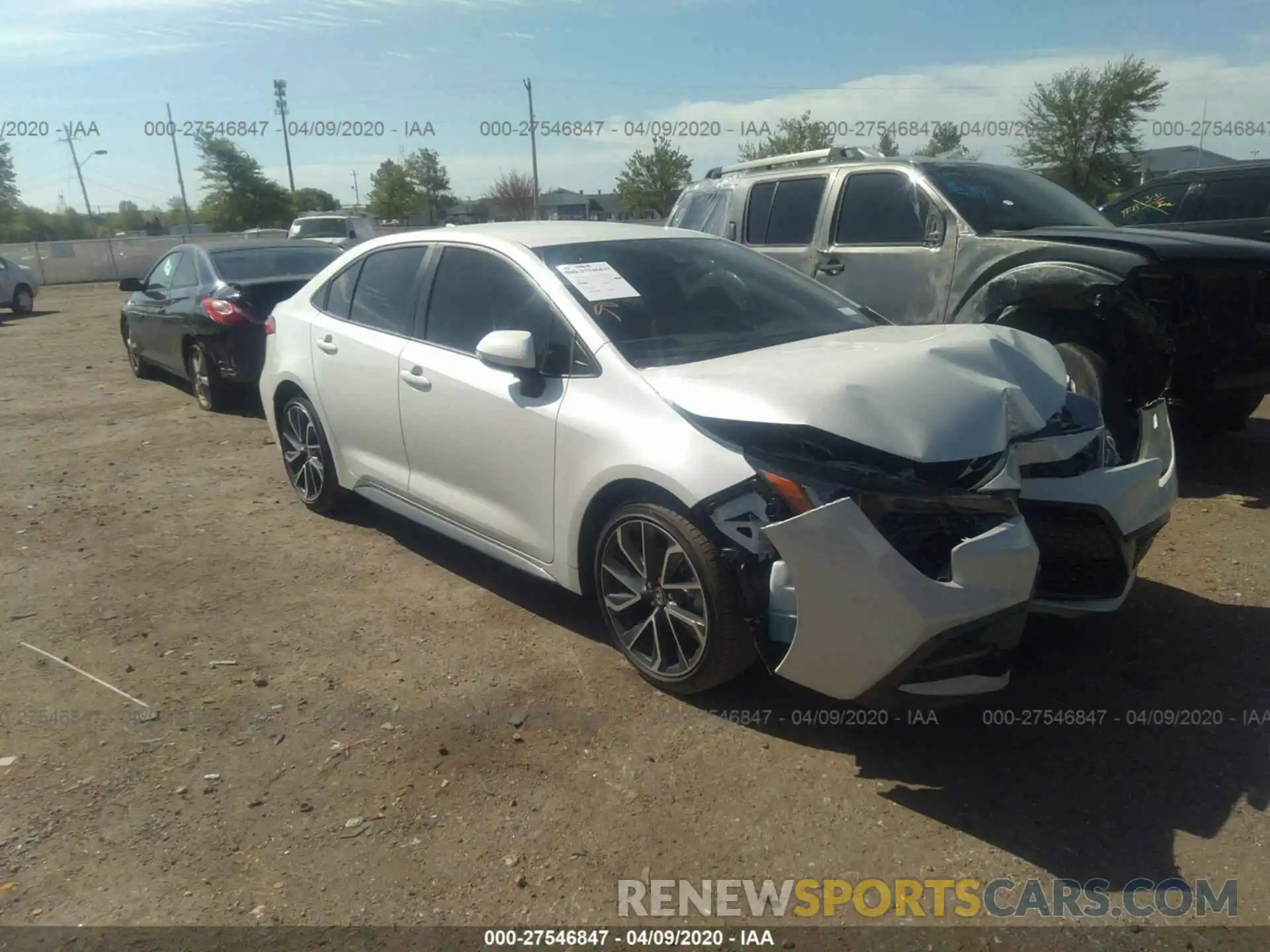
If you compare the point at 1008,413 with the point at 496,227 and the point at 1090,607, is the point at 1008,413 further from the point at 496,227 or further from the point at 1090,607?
the point at 496,227

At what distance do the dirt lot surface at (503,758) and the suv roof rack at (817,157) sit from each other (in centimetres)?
370

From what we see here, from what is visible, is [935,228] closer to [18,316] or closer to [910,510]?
[910,510]

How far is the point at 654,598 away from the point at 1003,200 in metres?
4.51

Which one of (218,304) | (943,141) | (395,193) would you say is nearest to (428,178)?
(395,193)

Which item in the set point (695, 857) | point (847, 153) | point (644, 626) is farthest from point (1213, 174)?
point (695, 857)

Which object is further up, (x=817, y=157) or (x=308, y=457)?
(x=817, y=157)

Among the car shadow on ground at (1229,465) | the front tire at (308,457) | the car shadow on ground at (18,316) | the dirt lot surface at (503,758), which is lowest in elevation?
the car shadow on ground at (18,316)

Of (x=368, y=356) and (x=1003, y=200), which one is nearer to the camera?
(x=368, y=356)

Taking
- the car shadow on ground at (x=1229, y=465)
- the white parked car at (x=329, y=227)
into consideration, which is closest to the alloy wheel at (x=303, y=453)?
the car shadow on ground at (x=1229, y=465)

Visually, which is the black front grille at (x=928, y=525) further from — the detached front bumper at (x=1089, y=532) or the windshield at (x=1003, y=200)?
the windshield at (x=1003, y=200)

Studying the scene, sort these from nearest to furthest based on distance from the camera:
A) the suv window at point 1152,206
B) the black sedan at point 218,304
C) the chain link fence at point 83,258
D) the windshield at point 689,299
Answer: the windshield at point 689,299 < the black sedan at point 218,304 < the suv window at point 1152,206 < the chain link fence at point 83,258

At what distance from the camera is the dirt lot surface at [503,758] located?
106 inches

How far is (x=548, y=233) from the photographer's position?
4.48m

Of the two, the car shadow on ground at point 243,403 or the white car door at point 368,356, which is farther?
the car shadow on ground at point 243,403
